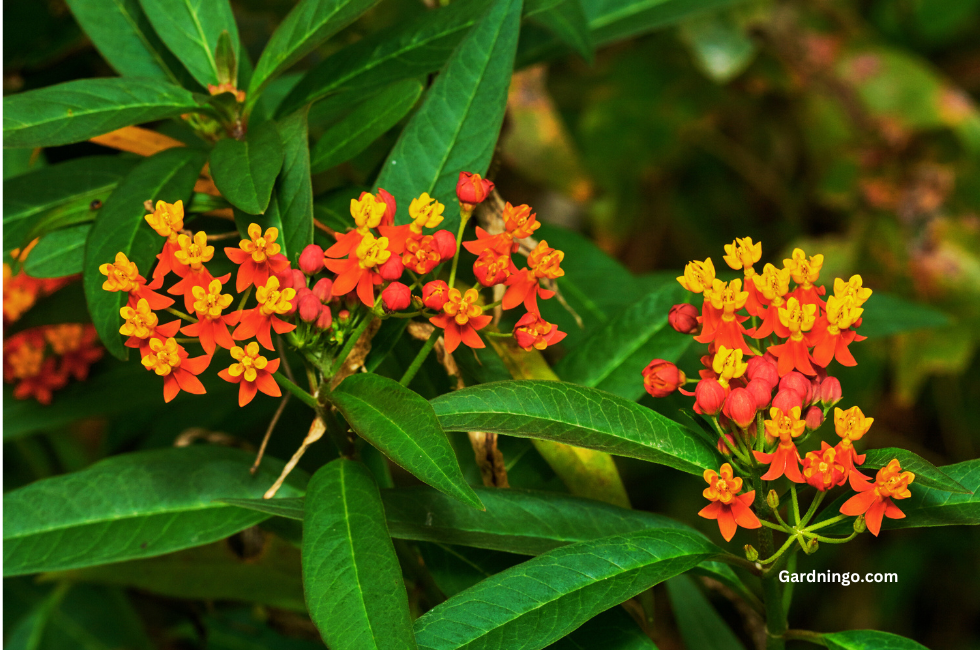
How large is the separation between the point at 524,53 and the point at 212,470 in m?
0.91

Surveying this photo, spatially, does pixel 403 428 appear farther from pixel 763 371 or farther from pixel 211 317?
pixel 763 371

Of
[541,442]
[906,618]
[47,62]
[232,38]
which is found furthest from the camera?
[906,618]

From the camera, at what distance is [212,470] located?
44.9 inches

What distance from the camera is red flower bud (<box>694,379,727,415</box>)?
2.74ft

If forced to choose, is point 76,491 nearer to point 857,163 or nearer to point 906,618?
point 857,163

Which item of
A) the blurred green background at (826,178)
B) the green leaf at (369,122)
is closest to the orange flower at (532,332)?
the green leaf at (369,122)

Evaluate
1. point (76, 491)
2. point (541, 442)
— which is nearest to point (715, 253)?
point (541, 442)

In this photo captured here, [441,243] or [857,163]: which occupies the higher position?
[441,243]

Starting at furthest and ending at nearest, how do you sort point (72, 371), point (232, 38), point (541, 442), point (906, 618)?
point (906, 618)
point (72, 371)
point (232, 38)
point (541, 442)

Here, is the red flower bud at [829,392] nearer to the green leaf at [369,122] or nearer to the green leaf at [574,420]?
the green leaf at [574,420]

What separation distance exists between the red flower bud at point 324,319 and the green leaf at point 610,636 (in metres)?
0.45

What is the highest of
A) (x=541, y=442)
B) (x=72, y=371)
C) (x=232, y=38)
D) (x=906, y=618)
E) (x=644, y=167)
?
(x=232, y=38)

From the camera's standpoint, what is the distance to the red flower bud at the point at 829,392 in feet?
2.87

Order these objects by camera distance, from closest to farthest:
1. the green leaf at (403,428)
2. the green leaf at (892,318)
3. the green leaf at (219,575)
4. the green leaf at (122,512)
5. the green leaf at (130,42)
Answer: the green leaf at (403,428) < the green leaf at (122,512) < the green leaf at (130,42) < the green leaf at (219,575) < the green leaf at (892,318)
